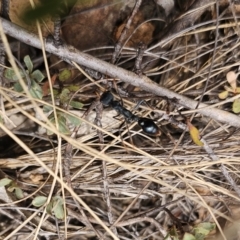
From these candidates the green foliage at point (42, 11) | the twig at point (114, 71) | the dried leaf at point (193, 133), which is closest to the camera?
the green foliage at point (42, 11)

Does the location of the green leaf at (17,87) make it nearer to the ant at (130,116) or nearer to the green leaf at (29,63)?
the green leaf at (29,63)

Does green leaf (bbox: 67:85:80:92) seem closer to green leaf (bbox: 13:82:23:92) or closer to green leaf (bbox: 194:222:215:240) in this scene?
green leaf (bbox: 13:82:23:92)

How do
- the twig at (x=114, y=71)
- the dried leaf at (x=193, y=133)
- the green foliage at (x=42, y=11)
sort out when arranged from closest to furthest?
the green foliage at (x=42, y=11)
the twig at (x=114, y=71)
the dried leaf at (x=193, y=133)

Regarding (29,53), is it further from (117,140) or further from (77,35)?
(117,140)

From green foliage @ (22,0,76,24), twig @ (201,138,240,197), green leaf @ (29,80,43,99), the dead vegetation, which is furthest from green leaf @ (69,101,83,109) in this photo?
A: green foliage @ (22,0,76,24)

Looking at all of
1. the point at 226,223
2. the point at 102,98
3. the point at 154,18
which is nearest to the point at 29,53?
the point at 102,98

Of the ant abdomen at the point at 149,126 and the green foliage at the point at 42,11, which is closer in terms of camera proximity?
the green foliage at the point at 42,11

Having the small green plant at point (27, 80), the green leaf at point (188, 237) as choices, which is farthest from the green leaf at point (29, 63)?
the green leaf at point (188, 237)
